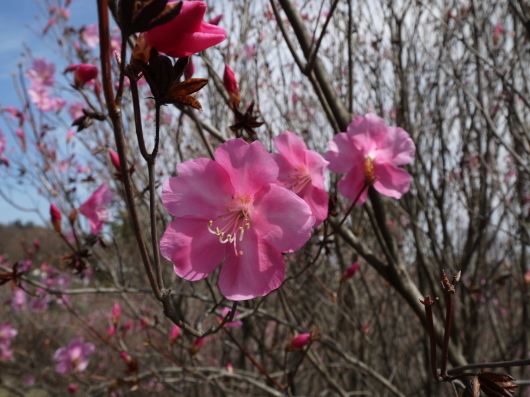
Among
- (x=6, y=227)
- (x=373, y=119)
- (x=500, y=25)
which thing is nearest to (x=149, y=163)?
(x=373, y=119)

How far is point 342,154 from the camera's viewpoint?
1360 millimetres

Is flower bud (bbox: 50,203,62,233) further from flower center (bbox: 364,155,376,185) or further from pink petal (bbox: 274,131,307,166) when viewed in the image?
flower center (bbox: 364,155,376,185)

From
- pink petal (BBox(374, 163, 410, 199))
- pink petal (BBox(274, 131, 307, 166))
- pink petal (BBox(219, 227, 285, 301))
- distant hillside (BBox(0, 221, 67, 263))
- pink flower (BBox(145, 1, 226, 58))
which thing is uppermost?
distant hillside (BBox(0, 221, 67, 263))

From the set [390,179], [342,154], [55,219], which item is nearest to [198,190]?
[342,154]

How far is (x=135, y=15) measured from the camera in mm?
516

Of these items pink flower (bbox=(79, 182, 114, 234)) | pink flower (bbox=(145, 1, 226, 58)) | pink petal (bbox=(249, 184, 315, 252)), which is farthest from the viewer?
pink flower (bbox=(79, 182, 114, 234))

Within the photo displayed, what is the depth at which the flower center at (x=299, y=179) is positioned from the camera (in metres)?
1.22

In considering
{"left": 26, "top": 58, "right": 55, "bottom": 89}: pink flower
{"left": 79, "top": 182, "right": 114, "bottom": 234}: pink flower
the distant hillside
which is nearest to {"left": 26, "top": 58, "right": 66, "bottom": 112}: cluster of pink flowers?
{"left": 26, "top": 58, "right": 55, "bottom": 89}: pink flower

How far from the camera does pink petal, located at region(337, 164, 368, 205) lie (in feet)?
4.55

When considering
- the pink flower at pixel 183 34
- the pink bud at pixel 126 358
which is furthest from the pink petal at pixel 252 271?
the pink bud at pixel 126 358

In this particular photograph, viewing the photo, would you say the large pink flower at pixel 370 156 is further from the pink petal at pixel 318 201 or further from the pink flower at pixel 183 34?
the pink flower at pixel 183 34

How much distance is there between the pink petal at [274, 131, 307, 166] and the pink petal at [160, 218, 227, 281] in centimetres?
38

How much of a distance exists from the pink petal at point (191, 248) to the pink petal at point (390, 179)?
674 millimetres

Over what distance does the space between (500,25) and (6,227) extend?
26781mm
